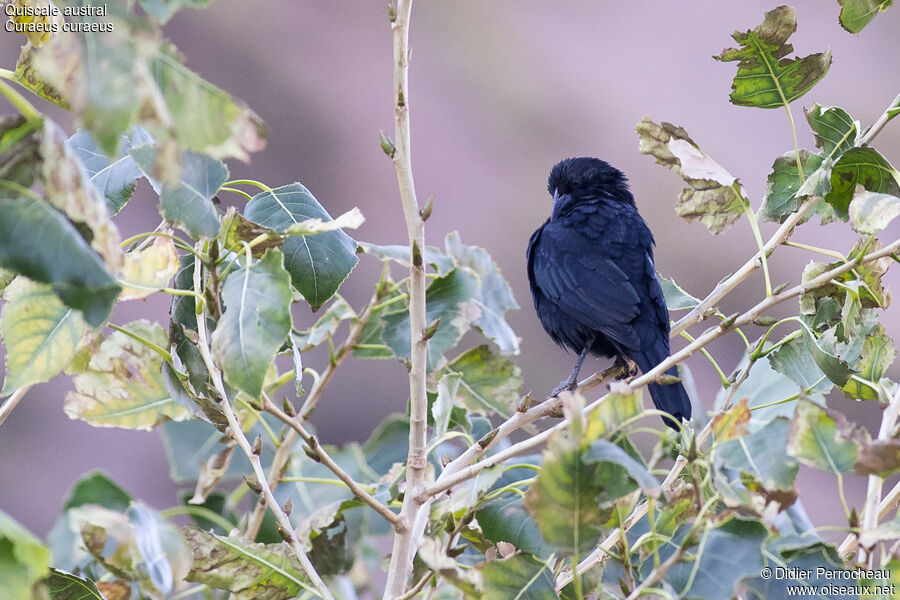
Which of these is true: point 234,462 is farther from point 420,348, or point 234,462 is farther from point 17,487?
point 17,487

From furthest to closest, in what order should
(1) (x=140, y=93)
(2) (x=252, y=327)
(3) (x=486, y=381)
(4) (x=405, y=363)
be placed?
(3) (x=486, y=381) < (4) (x=405, y=363) < (2) (x=252, y=327) < (1) (x=140, y=93)

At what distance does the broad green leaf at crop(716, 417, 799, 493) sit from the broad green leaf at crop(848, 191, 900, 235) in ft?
1.13

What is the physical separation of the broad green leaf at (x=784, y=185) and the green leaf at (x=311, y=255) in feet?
2.60

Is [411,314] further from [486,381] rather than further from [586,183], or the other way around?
[586,183]

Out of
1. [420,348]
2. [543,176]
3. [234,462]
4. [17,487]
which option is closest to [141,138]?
[420,348]

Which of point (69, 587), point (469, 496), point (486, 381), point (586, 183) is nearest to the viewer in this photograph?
point (69, 587)

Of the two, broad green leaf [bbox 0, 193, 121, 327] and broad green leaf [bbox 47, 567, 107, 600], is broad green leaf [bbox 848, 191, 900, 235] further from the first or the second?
broad green leaf [bbox 47, 567, 107, 600]

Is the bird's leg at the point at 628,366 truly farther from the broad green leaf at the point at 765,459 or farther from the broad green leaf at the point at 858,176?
the broad green leaf at the point at 765,459

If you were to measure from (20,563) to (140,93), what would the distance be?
0.43 meters

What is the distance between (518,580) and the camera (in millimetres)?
1056

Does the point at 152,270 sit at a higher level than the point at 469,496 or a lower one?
higher

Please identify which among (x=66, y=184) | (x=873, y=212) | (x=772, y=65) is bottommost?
(x=873, y=212)

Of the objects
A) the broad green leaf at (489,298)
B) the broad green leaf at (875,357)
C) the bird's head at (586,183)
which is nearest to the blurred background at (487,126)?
the bird's head at (586,183)

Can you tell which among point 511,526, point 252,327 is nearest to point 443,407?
point 511,526
